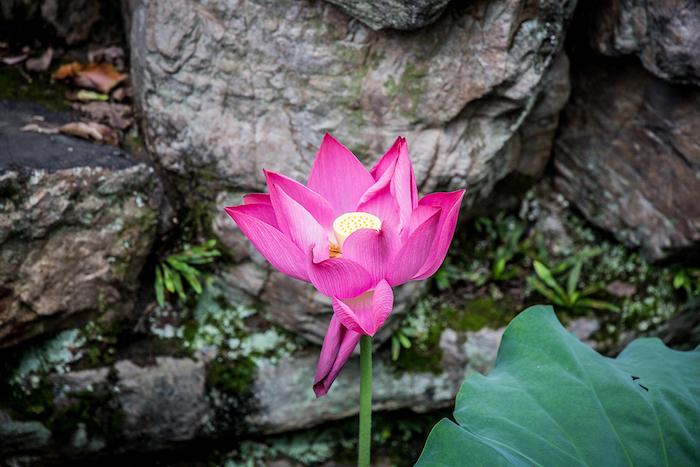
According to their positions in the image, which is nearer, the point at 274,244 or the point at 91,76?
the point at 274,244

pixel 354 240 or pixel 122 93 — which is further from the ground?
pixel 354 240

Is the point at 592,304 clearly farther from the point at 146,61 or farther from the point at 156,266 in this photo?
the point at 146,61

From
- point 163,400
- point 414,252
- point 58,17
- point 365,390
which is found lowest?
point 163,400

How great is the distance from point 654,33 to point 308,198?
1980mm

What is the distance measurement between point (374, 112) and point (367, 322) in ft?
5.10

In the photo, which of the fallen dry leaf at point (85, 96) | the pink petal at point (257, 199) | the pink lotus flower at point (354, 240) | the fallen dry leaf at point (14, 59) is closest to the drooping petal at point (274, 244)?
the pink lotus flower at point (354, 240)

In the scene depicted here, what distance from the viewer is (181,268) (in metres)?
3.03

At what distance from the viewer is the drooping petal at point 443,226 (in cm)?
145

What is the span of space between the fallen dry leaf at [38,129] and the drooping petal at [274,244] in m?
1.65

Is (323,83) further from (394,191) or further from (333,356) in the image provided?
(333,356)

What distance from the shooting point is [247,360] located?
314cm

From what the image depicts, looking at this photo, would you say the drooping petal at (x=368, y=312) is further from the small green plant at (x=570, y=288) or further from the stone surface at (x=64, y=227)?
the small green plant at (x=570, y=288)

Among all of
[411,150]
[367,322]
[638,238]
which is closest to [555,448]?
[367,322]

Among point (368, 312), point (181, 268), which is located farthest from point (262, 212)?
point (181, 268)
